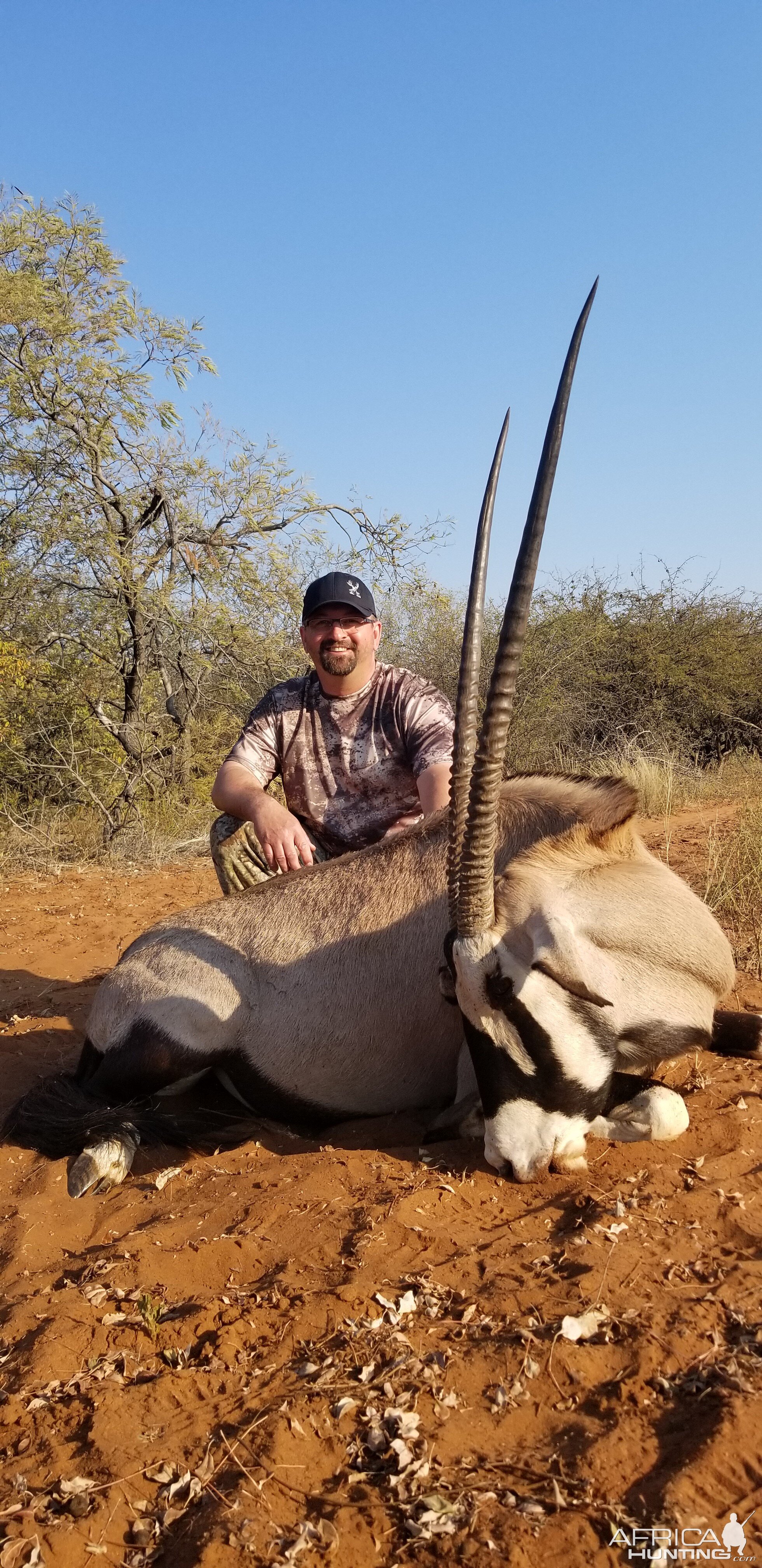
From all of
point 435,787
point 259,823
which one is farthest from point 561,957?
point 259,823

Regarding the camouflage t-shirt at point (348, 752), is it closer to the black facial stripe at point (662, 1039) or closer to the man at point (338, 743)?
the man at point (338, 743)

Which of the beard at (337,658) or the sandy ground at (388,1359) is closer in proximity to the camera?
the sandy ground at (388,1359)

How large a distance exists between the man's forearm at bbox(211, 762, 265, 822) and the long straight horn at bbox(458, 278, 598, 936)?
6.54ft

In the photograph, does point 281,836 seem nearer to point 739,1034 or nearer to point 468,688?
point 468,688

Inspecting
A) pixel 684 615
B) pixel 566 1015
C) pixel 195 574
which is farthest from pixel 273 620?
pixel 566 1015

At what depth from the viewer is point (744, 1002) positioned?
15.7 feet

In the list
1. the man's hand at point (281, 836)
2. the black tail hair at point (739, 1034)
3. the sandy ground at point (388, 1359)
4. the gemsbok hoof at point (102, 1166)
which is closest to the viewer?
the sandy ground at point (388, 1359)

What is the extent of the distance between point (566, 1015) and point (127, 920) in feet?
Answer: 19.1

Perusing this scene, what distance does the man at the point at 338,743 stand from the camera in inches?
212

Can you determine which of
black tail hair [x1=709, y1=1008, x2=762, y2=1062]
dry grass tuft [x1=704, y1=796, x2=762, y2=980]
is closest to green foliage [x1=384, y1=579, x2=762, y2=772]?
dry grass tuft [x1=704, y1=796, x2=762, y2=980]

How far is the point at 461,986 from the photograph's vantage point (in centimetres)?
325

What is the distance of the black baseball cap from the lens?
17.6 feet

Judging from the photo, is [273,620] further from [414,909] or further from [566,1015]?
[566,1015]

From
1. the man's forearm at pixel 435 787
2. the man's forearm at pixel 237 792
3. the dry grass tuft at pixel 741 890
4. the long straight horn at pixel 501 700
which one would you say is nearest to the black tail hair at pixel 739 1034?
the dry grass tuft at pixel 741 890
